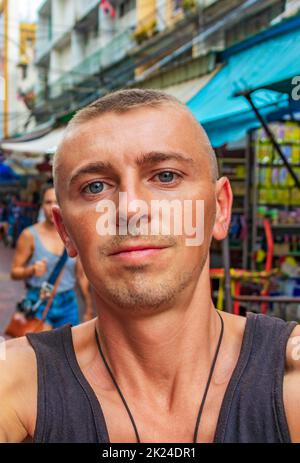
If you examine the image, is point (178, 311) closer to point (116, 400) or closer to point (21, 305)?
point (116, 400)

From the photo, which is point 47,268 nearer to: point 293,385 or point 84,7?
point 293,385

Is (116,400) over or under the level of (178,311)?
under

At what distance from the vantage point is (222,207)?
62.3 inches

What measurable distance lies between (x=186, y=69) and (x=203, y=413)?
691 centimetres

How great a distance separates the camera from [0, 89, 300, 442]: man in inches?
50.4

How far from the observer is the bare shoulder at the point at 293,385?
125cm

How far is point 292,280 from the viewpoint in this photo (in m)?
6.04

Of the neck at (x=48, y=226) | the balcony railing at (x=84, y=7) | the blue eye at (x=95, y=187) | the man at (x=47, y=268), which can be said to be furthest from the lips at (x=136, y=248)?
the balcony railing at (x=84, y=7)

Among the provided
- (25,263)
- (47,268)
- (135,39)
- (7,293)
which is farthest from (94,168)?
(135,39)

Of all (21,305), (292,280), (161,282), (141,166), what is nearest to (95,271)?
(161,282)

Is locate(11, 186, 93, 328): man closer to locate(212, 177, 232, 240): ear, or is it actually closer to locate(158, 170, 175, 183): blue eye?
locate(212, 177, 232, 240): ear

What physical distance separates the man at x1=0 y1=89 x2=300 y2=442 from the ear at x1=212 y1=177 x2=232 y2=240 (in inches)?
1.2

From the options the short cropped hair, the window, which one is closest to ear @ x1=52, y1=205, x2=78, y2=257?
the short cropped hair

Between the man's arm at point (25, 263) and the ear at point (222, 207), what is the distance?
2976 mm
